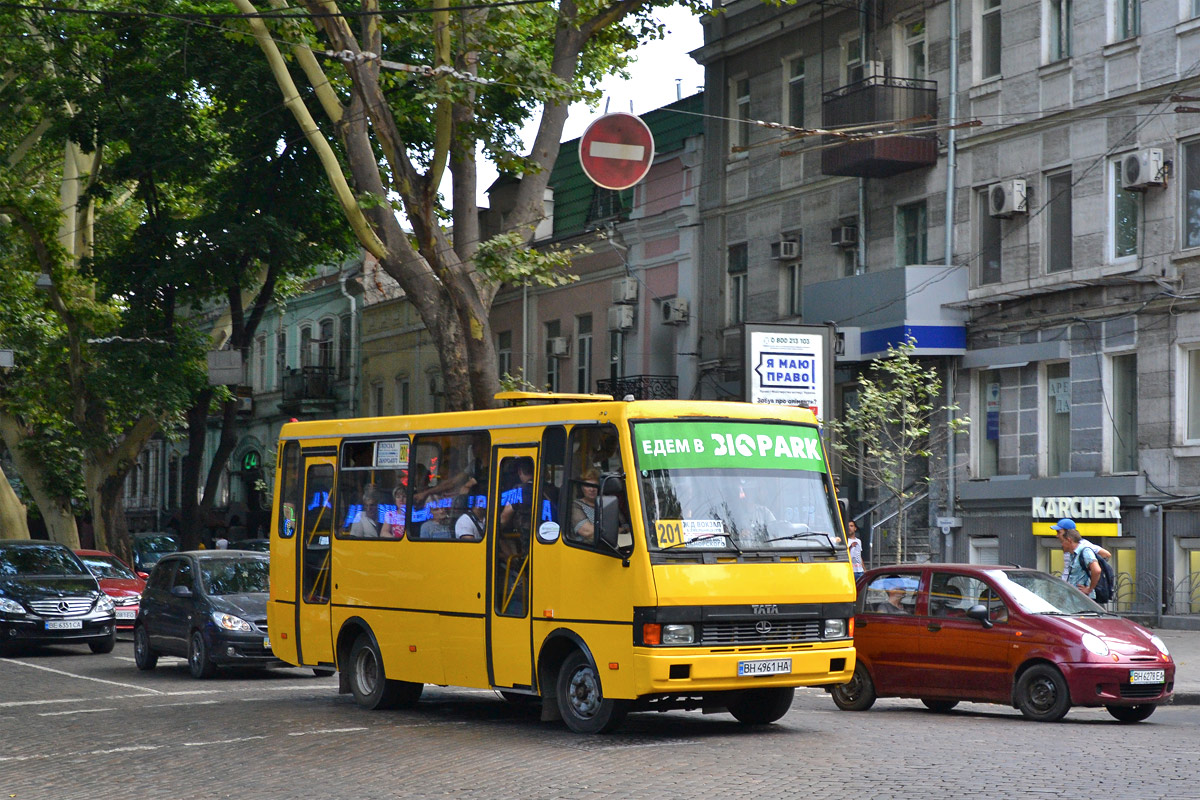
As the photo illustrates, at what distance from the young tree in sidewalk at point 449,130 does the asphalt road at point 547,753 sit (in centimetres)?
615

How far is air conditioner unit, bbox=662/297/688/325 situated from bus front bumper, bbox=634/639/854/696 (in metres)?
24.5

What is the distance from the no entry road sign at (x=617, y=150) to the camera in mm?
20359

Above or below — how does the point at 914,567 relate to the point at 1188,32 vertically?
below

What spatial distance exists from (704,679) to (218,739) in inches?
157

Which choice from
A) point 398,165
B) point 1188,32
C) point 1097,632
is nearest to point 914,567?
point 1097,632

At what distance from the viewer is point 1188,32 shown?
2578 centimetres

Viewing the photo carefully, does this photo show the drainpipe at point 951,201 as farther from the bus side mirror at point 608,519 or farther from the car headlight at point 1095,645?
the bus side mirror at point 608,519

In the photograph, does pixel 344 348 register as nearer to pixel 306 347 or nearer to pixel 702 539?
pixel 306 347

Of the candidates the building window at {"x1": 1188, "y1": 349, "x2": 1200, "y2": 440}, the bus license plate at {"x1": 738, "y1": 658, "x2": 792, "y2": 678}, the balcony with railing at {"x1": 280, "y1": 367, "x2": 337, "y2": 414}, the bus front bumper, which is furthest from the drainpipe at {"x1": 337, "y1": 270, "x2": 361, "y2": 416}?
the bus license plate at {"x1": 738, "y1": 658, "x2": 792, "y2": 678}

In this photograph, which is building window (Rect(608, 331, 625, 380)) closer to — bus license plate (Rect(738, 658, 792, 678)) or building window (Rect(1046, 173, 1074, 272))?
building window (Rect(1046, 173, 1074, 272))

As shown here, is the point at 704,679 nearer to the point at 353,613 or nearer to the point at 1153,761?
the point at 1153,761

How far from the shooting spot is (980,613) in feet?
50.3

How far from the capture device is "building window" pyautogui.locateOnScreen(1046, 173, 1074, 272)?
28.2 metres

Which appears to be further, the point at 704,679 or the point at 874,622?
the point at 874,622
